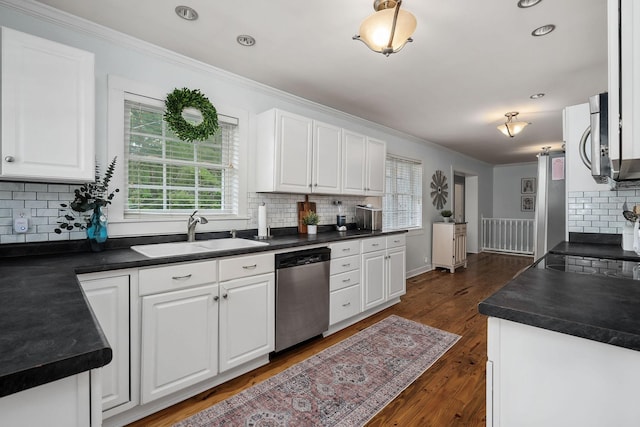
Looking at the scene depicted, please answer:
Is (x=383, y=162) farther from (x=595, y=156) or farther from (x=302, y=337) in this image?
(x=595, y=156)

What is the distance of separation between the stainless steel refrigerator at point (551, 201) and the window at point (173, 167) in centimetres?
314

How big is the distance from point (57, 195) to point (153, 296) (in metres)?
0.95

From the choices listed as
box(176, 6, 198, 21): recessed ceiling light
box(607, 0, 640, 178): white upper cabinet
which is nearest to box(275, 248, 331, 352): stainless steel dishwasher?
box(176, 6, 198, 21): recessed ceiling light

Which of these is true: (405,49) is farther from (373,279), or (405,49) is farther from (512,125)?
(512,125)

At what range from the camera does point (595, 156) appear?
1.42 m

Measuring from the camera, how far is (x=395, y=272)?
12.3ft

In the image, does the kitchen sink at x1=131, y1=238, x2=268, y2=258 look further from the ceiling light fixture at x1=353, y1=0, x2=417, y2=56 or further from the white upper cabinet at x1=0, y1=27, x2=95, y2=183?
the ceiling light fixture at x1=353, y1=0, x2=417, y2=56

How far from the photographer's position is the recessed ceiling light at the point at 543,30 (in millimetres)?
2094

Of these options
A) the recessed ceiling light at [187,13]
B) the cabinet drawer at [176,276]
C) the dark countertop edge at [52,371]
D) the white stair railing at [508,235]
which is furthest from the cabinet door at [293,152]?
the white stair railing at [508,235]

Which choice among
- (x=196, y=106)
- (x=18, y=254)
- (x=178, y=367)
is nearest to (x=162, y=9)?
(x=196, y=106)

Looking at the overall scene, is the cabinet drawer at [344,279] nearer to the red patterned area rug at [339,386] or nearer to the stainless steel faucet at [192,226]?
the red patterned area rug at [339,386]

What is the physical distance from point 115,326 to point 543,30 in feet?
10.8

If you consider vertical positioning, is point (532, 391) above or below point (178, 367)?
above

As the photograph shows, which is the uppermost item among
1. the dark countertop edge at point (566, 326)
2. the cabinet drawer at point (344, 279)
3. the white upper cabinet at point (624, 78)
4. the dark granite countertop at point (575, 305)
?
the white upper cabinet at point (624, 78)
